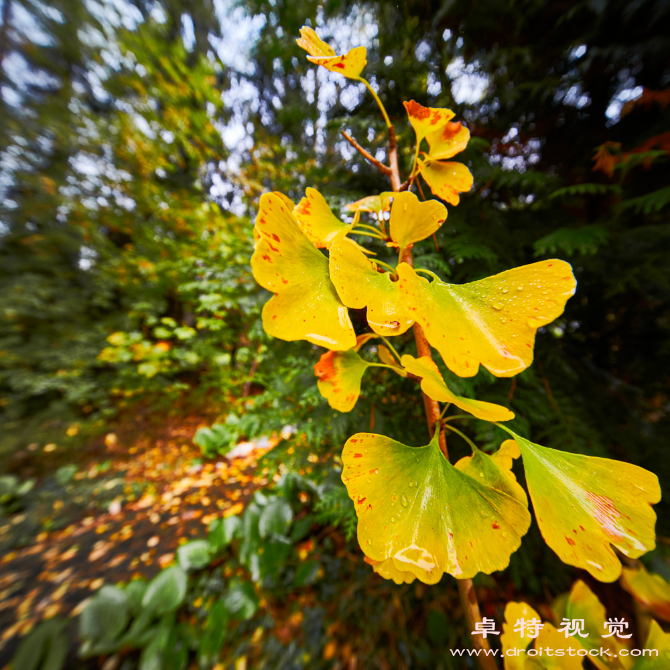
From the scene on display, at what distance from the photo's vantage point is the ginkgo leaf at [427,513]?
0.66 feet

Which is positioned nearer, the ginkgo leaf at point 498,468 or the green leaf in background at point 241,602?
the ginkgo leaf at point 498,468

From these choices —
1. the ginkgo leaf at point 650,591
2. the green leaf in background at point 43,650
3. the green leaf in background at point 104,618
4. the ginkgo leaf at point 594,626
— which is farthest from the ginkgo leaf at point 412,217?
the green leaf in background at point 43,650

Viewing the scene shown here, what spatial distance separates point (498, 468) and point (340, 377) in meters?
0.17

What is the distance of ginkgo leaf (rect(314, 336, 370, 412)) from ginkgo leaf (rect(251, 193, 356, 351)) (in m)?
0.07

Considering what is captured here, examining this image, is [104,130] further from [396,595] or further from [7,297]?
[396,595]

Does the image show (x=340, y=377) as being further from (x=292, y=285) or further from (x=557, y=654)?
(x=557, y=654)

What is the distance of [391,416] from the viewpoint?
0.68 m

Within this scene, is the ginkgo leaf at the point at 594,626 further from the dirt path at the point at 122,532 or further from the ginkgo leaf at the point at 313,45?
the dirt path at the point at 122,532

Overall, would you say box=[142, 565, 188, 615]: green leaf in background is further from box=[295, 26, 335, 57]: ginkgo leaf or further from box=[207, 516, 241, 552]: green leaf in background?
box=[295, 26, 335, 57]: ginkgo leaf

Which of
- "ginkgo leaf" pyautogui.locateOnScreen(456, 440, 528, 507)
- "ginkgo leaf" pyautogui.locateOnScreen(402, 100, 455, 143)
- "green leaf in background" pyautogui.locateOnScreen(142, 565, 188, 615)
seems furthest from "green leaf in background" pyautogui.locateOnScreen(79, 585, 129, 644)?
"ginkgo leaf" pyautogui.locateOnScreen(402, 100, 455, 143)

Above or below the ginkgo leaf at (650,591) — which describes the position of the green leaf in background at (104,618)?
above

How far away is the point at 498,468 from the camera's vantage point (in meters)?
0.24

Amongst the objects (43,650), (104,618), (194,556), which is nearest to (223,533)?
(194,556)

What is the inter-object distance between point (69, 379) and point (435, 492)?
3.28 metres
